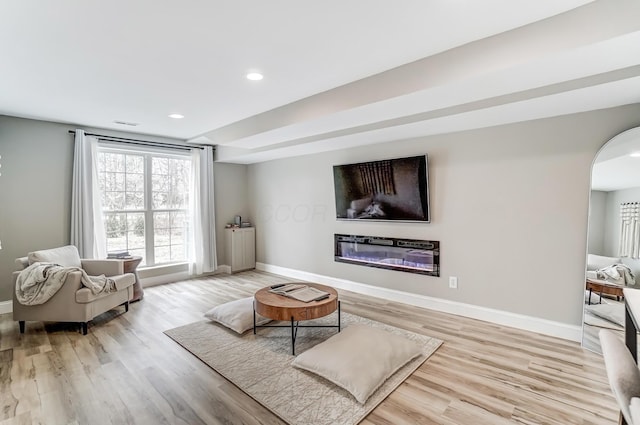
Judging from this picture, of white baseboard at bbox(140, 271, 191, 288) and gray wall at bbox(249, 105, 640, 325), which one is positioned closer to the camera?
gray wall at bbox(249, 105, 640, 325)

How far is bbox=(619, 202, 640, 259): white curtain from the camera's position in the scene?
2643 millimetres

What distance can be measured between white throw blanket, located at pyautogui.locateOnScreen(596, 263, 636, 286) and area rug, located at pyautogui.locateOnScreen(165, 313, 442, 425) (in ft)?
5.07

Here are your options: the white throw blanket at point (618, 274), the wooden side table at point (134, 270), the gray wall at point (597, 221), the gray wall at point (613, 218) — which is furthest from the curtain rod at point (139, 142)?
the white throw blanket at point (618, 274)

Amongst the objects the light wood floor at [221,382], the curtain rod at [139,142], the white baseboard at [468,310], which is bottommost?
the light wood floor at [221,382]

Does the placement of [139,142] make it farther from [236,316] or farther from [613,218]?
[613,218]

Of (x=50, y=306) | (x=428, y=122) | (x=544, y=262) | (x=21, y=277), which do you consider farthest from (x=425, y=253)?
(x=21, y=277)

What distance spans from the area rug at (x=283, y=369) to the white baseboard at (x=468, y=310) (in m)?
0.83

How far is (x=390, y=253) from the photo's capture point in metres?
4.31

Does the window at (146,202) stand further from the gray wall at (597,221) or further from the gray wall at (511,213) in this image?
the gray wall at (597,221)

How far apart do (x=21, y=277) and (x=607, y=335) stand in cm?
470

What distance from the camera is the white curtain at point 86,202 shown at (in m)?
4.29

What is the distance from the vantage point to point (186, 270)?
5586mm

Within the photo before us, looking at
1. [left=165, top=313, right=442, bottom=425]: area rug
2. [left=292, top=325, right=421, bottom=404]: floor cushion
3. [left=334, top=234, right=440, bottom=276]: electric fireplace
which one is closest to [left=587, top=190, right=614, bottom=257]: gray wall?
[left=334, top=234, right=440, bottom=276]: electric fireplace

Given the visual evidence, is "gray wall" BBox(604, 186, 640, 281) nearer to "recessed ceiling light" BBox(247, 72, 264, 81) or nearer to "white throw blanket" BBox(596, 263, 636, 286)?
"white throw blanket" BBox(596, 263, 636, 286)
